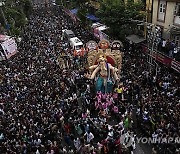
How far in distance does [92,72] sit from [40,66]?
9172mm

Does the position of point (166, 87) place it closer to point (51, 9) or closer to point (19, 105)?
point (19, 105)

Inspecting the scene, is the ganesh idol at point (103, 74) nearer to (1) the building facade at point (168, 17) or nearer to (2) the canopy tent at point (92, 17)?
(1) the building facade at point (168, 17)

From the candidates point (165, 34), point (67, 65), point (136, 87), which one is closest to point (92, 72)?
point (136, 87)

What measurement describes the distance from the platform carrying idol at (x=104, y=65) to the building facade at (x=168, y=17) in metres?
7.61

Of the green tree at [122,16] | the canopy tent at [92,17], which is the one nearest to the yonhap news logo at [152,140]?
the green tree at [122,16]

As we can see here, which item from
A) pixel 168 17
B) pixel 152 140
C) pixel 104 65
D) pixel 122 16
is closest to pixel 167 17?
pixel 168 17

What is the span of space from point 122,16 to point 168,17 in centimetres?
430

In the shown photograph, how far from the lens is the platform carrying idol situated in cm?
1795

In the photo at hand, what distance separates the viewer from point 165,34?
2497 cm

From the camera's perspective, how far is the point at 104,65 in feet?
58.5

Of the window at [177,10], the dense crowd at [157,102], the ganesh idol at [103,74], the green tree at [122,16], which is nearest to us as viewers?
the dense crowd at [157,102]

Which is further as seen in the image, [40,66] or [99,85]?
[40,66]

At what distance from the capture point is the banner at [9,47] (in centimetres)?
2898

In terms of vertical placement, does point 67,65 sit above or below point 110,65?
below
